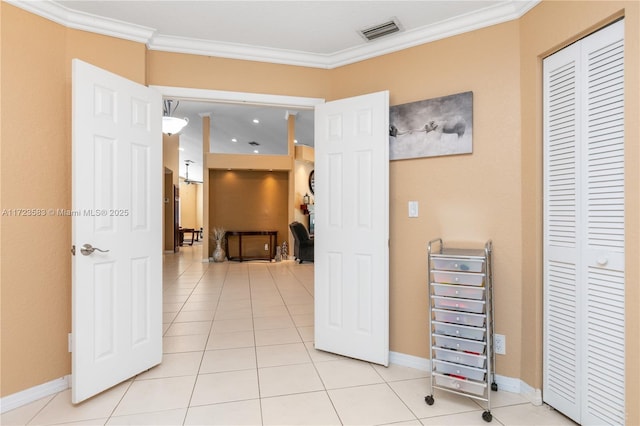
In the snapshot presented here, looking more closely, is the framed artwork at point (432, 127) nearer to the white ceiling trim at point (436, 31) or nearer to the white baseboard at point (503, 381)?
the white ceiling trim at point (436, 31)

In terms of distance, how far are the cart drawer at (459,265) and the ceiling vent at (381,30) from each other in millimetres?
1706

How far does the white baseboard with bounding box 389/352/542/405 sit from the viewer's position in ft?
6.95

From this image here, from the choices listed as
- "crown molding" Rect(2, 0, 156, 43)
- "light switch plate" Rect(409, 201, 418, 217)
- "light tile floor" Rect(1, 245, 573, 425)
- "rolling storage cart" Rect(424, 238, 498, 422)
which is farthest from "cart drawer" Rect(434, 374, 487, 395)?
"crown molding" Rect(2, 0, 156, 43)

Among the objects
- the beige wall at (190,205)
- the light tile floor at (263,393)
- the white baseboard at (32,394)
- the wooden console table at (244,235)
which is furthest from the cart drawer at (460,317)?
the beige wall at (190,205)

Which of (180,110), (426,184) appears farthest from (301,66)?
(180,110)

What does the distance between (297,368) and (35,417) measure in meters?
1.60

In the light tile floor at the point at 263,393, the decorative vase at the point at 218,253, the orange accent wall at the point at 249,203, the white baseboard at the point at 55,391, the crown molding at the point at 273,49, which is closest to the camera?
the light tile floor at the point at 263,393

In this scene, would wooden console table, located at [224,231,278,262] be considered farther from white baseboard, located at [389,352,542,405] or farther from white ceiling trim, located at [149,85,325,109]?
white baseboard, located at [389,352,542,405]

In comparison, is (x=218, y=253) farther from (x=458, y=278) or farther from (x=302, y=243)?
(x=458, y=278)

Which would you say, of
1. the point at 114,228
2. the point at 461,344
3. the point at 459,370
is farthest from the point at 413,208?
the point at 114,228

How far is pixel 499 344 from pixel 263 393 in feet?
5.31

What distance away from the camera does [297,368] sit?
8.50ft

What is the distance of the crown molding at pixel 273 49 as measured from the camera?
2232 millimetres

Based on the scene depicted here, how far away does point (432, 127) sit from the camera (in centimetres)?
251
